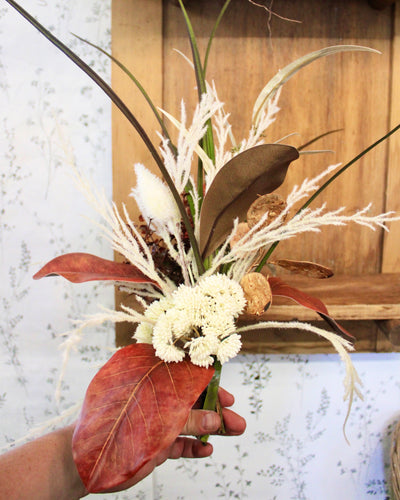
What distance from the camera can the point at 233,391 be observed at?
90 cm

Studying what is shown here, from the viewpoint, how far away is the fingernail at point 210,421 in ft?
1.48

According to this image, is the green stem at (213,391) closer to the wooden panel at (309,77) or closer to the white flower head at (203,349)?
the white flower head at (203,349)

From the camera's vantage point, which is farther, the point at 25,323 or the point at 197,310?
the point at 25,323

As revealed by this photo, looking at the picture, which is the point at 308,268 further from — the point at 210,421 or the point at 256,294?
the point at 210,421

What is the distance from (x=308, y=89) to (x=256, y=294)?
0.60 m

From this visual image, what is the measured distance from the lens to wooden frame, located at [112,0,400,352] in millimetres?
801

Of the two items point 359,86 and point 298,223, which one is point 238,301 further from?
point 359,86

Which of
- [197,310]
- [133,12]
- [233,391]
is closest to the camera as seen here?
[197,310]

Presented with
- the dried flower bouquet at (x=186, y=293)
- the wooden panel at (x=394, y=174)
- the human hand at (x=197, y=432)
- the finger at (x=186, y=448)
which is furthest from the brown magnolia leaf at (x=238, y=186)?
the wooden panel at (x=394, y=174)

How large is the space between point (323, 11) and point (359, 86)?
183mm

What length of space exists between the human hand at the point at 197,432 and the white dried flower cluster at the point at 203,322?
8 cm

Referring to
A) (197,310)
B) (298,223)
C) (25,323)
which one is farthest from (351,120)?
(25,323)

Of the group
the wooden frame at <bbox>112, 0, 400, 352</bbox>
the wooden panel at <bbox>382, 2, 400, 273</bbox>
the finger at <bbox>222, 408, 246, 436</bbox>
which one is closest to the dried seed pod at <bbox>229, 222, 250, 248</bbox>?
the finger at <bbox>222, 408, 246, 436</bbox>

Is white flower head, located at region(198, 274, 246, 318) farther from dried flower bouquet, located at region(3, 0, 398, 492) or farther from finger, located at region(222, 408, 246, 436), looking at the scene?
finger, located at region(222, 408, 246, 436)
